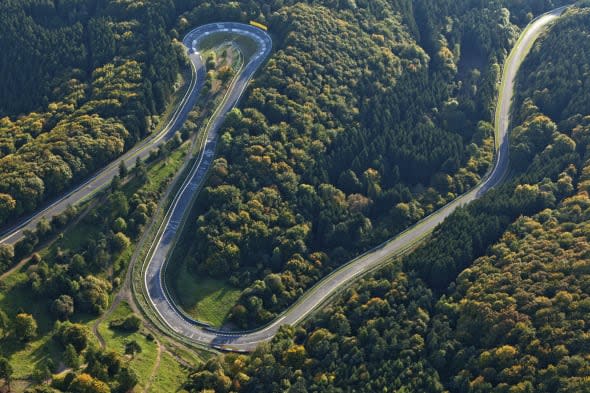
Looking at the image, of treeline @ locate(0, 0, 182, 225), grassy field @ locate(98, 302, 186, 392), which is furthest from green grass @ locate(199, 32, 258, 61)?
grassy field @ locate(98, 302, 186, 392)

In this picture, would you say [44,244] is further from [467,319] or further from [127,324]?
[467,319]

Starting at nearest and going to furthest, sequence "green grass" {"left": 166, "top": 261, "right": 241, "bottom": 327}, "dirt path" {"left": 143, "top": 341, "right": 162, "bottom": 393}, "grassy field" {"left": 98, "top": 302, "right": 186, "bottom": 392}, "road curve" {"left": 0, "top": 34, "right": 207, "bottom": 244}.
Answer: "dirt path" {"left": 143, "top": 341, "right": 162, "bottom": 393}
"grassy field" {"left": 98, "top": 302, "right": 186, "bottom": 392}
"green grass" {"left": 166, "top": 261, "right": 241, "bottom": 327}
"road curve" {"left": 0, "top": 34, "right": 207, "bottom": 244}

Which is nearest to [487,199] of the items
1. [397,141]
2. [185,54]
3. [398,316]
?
[397,141]

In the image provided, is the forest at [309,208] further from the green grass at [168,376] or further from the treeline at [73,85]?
the green grass at [168,376]

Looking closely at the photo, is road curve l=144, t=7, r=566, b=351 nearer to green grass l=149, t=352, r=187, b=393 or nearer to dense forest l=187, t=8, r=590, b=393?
dense forest l=187, t=8, r=590, b=393

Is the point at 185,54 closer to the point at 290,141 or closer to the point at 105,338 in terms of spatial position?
the point at 290,141
